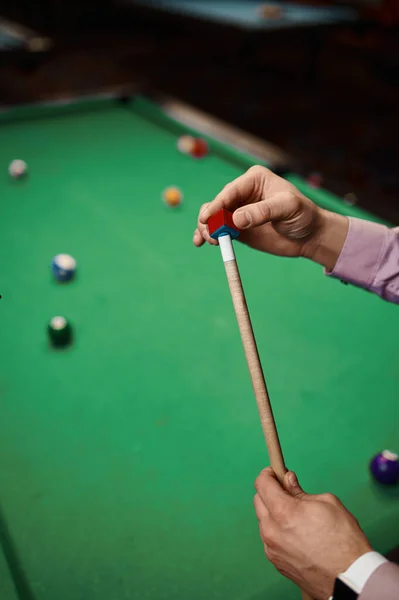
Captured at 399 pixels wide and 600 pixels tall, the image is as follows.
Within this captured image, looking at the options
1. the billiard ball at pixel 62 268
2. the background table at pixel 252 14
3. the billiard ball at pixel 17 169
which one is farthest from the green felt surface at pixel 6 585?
the background table at pixel 252 14

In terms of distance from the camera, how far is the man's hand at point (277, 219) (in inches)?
42.8

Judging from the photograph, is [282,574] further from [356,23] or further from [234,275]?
[356,23]

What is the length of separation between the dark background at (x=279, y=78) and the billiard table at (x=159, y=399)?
1.83 m

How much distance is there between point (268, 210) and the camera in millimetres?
1088

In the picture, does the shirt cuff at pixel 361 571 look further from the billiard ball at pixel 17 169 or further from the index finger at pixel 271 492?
the billiard ball at pixel 17 169

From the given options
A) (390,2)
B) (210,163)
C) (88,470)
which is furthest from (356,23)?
(88,470)

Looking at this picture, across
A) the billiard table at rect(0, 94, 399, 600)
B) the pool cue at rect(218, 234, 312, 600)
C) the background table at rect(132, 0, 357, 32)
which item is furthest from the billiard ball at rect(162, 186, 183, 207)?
the background table at rect(132, 0, 357, 32)

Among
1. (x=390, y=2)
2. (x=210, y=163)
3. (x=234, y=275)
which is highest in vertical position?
(x=390, y=2)

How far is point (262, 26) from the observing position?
378 cm

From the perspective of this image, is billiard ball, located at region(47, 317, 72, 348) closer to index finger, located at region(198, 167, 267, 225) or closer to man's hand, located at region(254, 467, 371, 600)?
index finger, located at region(198, 167, 267, 225)

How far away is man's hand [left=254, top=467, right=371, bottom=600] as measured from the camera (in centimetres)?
78

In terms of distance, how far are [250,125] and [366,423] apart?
372cm

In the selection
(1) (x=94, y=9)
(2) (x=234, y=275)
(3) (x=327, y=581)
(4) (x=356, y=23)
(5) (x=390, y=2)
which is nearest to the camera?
(3) (x=327, y=581)

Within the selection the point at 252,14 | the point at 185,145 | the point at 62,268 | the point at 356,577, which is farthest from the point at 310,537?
the point at 252,14
